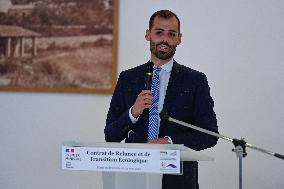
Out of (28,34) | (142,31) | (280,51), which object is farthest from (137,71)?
(28,34)

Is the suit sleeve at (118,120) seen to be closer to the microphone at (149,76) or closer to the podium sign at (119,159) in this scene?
the microphone at (149,76)

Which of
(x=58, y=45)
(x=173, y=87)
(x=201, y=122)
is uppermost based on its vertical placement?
(x=58, y=45)

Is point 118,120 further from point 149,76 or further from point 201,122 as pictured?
point 201,122

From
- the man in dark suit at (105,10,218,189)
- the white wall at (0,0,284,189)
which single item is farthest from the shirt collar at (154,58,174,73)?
the white wall at (0,0,284,189)

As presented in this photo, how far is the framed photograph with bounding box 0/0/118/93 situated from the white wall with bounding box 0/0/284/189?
0.27ft

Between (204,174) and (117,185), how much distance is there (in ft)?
4.85

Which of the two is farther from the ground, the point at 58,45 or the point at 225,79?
the point at 58,45

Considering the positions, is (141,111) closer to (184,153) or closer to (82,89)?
(184,153)

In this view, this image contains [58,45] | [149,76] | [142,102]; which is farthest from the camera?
[58,45]

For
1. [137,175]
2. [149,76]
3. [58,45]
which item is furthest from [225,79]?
[137,175]

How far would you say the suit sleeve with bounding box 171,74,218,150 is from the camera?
1.78 meters

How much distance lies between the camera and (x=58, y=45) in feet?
10.2

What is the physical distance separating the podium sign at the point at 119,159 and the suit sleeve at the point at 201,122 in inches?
13.5

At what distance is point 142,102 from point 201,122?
0.34 m
